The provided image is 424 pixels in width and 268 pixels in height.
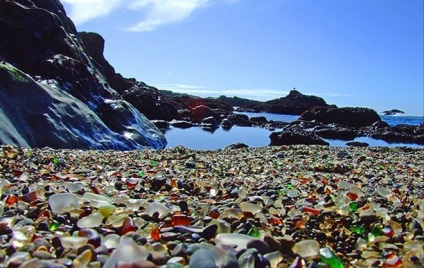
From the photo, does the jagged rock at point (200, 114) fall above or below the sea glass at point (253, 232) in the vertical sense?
below

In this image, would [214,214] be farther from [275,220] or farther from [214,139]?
[214,139]

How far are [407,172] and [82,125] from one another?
8538 mm

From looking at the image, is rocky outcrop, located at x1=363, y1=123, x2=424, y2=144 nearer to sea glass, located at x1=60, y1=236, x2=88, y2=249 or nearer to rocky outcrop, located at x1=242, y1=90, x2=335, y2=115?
sea glass, located at x1=60, y1=236, x2=88, y2=249

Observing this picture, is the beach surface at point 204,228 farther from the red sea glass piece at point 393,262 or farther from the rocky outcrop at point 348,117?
the rocky outcrop at point 348,117

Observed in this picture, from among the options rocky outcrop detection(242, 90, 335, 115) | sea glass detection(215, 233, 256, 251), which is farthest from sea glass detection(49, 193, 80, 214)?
rocky outcrop detection(242, 90, 335, 115)

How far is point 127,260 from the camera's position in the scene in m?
1.56

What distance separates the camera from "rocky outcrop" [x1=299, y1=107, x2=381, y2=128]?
132 feet

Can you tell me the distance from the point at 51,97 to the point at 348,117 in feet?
121

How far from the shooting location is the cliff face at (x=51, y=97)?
9234mm

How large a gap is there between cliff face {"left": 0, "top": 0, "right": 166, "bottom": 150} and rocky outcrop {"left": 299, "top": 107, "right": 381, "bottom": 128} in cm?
3103

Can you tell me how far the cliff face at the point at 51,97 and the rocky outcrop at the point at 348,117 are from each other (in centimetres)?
3103

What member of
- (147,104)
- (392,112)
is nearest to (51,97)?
(147,104)

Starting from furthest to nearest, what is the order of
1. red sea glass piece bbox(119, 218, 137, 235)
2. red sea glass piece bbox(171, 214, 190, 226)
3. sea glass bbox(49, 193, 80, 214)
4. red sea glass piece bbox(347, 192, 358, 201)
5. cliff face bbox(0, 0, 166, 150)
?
cliff face bbox(0, 0, 166, 150) → red sea glass piece bbox(347, 192, 358, 201) → sea glass bbox(49, 193, 80, 214) → red sea glass piece bbox(171, 214, 190, 226) → red sea glass piece bbox(119, 218, 137, 235)

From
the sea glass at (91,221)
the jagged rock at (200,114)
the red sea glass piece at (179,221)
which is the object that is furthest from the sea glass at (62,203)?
the jagged rock at (200,114)
